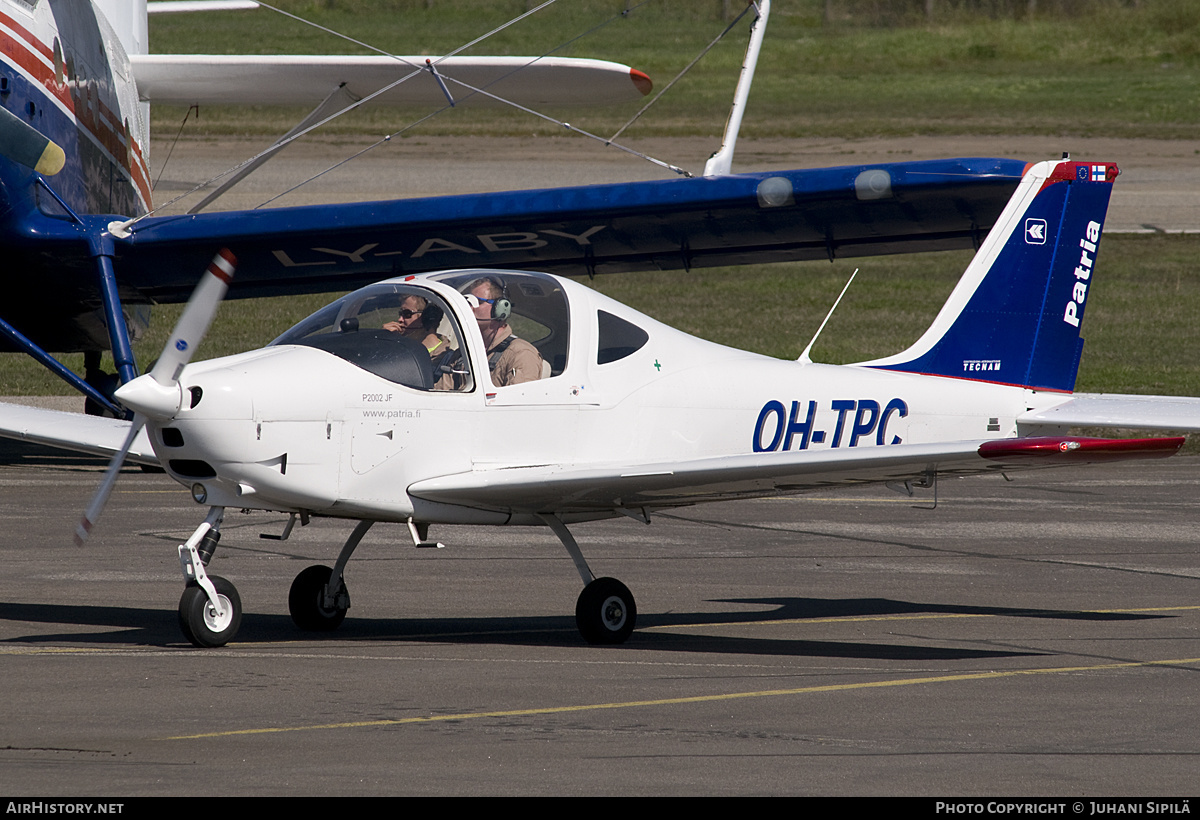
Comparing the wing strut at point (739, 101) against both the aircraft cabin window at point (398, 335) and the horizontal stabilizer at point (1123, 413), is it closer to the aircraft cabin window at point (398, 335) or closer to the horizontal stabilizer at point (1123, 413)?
the horizontal stabilizer at point (1123, 413)

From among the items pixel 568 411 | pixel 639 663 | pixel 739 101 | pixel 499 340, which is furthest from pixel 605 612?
pixel 739 101

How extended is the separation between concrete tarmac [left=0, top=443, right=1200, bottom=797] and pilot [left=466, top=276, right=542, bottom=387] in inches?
58.3

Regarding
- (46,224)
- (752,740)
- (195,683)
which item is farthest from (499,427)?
(46,224)

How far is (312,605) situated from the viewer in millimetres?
9242

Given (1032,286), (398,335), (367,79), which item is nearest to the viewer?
(398,335)

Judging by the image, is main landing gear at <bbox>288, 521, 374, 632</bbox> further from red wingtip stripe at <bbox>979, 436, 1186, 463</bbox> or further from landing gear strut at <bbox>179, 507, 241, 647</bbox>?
red wingtip stripe at <bbox>979, 436, 1186, 463</bbox>

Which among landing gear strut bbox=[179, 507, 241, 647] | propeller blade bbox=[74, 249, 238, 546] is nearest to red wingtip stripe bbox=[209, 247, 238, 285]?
propeller blade bbox=[74, 249, 238, 546]

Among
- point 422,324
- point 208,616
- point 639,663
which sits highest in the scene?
point 422,324

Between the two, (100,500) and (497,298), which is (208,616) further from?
(497,298)

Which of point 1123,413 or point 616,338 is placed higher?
point 1123,413

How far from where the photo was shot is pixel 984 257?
35.0 ft

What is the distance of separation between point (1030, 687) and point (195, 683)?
3954 mm

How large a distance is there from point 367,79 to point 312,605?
954cm

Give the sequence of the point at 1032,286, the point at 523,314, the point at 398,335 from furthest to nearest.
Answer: the point at 1032,286 → the point at 523,314 → the point at 398,335
